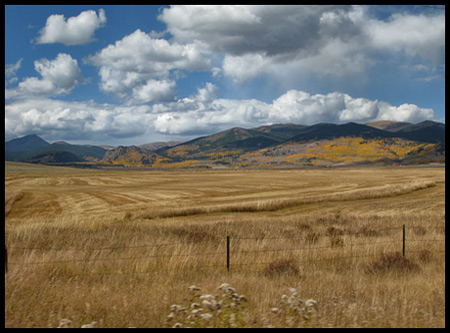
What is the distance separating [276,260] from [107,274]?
541 centimetres

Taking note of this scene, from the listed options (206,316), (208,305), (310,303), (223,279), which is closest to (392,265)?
(223,279)

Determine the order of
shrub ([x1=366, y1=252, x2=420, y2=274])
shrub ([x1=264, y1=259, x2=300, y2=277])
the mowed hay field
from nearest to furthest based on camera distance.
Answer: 1. the mowed hay field
2. shrub ([x1=264, y1=259, x2=300, y2=277])
3. shrub ([x1=366, y1=252, x2=420, y2=274])

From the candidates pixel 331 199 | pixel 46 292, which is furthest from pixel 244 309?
pixel 331 199

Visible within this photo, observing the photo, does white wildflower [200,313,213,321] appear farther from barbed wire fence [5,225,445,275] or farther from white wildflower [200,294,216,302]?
barbed wire fence [5,225,445,275]

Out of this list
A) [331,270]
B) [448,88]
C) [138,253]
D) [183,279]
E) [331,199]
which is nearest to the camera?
[448,88]

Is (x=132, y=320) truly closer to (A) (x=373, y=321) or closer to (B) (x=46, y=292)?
(B) (x=46, y=292)

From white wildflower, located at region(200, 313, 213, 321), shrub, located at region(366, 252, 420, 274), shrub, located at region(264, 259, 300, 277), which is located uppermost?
white wildflower, located at region(200, 313, 213, 321)

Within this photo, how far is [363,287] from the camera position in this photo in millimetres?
8562

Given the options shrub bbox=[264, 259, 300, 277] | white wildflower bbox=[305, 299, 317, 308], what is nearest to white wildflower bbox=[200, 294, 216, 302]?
white wildflower bbox=[305, 299, 317, 308]

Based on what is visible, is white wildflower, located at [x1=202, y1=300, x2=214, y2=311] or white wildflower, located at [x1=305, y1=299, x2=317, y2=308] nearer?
white wildflower, located at [x1=202, y1=300, x2=214, y2=311]

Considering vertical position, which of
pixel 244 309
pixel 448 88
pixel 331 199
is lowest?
pixel 331 199

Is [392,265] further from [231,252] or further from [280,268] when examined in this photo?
[231,252]

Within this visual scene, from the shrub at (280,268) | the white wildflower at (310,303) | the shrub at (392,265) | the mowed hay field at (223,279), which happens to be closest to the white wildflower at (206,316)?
the mowed hay field at (223,279)

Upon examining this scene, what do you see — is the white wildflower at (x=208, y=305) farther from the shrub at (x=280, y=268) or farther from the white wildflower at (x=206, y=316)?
the shrub at (x=280, y=268)
